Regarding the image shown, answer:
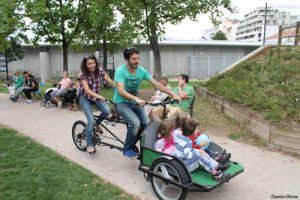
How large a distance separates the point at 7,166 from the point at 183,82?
3.55 metres

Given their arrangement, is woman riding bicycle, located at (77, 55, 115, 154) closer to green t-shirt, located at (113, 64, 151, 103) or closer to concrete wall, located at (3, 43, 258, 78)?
green t-shirt, located at (113, 64, 151, 103)

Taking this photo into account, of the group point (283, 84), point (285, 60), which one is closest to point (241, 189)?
point (283, 84)

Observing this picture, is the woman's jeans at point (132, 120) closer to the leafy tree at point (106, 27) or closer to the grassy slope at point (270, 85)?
the grassy slope at point (270, 85)

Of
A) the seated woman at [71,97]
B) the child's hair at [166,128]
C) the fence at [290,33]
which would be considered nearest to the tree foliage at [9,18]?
the seated woman at [71,97]

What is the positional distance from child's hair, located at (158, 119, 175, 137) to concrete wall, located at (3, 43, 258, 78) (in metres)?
21.9

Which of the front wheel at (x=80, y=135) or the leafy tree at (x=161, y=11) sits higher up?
the leafy tree at (x=161, y=11)

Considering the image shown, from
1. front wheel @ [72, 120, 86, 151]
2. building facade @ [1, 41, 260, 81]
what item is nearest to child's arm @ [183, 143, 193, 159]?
front wheel @ [72, 120, 86, 151]

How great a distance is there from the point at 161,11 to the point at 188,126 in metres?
7.29

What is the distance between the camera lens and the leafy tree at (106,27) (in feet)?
35.7

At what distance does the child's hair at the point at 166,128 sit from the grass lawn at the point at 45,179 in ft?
3.09

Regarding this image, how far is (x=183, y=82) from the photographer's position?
609 cm

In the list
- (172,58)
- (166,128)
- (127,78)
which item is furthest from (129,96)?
(172,58)

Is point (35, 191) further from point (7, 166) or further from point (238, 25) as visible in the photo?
point (238, 25)

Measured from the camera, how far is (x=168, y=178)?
361 centimetres
